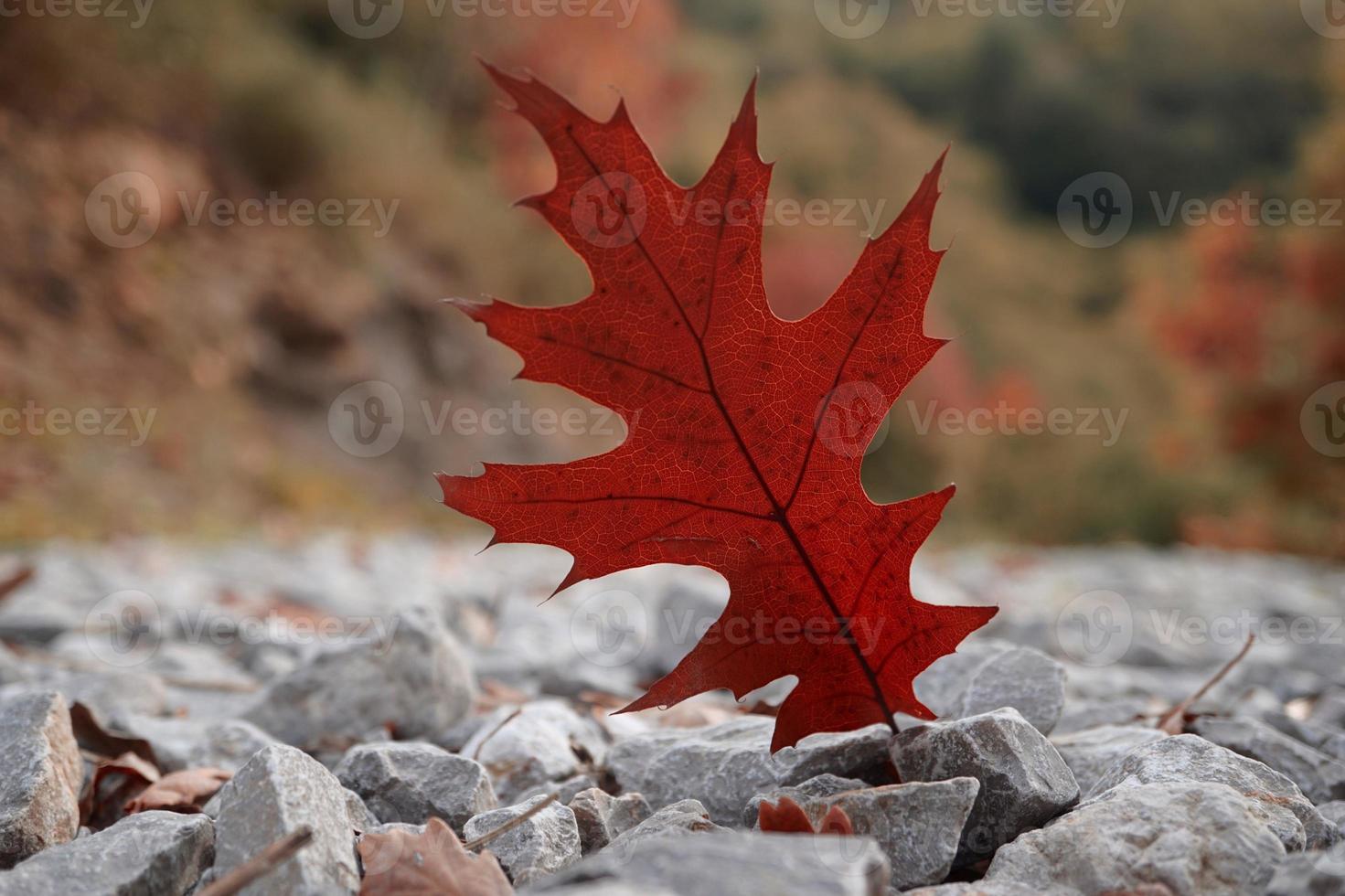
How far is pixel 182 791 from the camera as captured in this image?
1.01 metres

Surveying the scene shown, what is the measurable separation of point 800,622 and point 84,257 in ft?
19.8

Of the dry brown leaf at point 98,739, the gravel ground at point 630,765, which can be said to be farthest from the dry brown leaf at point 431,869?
the dry brown leaf at point 98,739

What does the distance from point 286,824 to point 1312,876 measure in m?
0.78

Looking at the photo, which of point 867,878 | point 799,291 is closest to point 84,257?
point 867,878

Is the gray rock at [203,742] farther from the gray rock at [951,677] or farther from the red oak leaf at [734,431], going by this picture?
the gray rock at [951,677]

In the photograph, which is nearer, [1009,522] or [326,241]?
[326,241]

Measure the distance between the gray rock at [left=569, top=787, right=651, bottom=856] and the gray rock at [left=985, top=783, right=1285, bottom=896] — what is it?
0.36 metres

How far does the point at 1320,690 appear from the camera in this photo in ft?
5.54

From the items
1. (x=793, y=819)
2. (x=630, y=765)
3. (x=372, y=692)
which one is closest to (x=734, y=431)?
(x=793, y=819)

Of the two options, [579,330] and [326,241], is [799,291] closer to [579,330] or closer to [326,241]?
[326,241]

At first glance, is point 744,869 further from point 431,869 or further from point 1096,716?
point 1096,716

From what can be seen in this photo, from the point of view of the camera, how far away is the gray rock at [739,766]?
97 cm

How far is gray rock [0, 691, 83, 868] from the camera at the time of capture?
0.84m

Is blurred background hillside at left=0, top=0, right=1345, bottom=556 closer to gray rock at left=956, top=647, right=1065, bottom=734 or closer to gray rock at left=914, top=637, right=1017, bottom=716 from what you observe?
gray rock at left=956, top=647, right=1065, bottom=734
